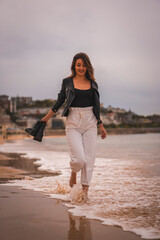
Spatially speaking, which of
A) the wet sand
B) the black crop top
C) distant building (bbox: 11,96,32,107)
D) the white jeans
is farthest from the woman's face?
distant building (bbox: 11,96,32,107)

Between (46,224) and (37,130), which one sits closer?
(46,224)

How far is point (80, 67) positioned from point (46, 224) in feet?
6.17

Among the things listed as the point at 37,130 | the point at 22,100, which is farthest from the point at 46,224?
the point at 22,100

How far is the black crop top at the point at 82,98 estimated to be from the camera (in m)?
3.45

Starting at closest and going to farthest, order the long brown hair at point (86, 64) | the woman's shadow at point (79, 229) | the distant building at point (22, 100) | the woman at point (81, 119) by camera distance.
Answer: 1. the woman's shadow at point (79, 229)
2. the woman at point (81, 119)
3. the long brown hair at point (86, 64)
4. the distant building at point (22, 100)

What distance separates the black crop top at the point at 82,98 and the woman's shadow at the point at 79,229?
4.23 ft

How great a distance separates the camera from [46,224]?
8.29 feet

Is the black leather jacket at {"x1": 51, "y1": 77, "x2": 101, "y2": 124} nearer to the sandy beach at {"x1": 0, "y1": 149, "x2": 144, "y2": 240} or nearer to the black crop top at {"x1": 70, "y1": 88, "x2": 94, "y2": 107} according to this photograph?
the black crop top at {"x1": 70, "y1": 88, "x2": 94, "y2": 107}

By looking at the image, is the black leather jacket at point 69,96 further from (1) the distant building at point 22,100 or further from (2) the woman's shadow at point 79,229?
(1) the distant building at point 22,100

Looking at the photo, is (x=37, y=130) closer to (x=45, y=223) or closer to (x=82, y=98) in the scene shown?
(x=82, y=98)

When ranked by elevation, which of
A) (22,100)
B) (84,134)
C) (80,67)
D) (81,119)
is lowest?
(84,134)

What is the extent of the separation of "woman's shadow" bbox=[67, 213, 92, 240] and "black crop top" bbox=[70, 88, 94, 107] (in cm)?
129

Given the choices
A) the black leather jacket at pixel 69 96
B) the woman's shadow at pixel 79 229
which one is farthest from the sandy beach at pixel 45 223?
the black leather jacket at pixel 69 96

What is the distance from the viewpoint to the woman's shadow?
224 cm
